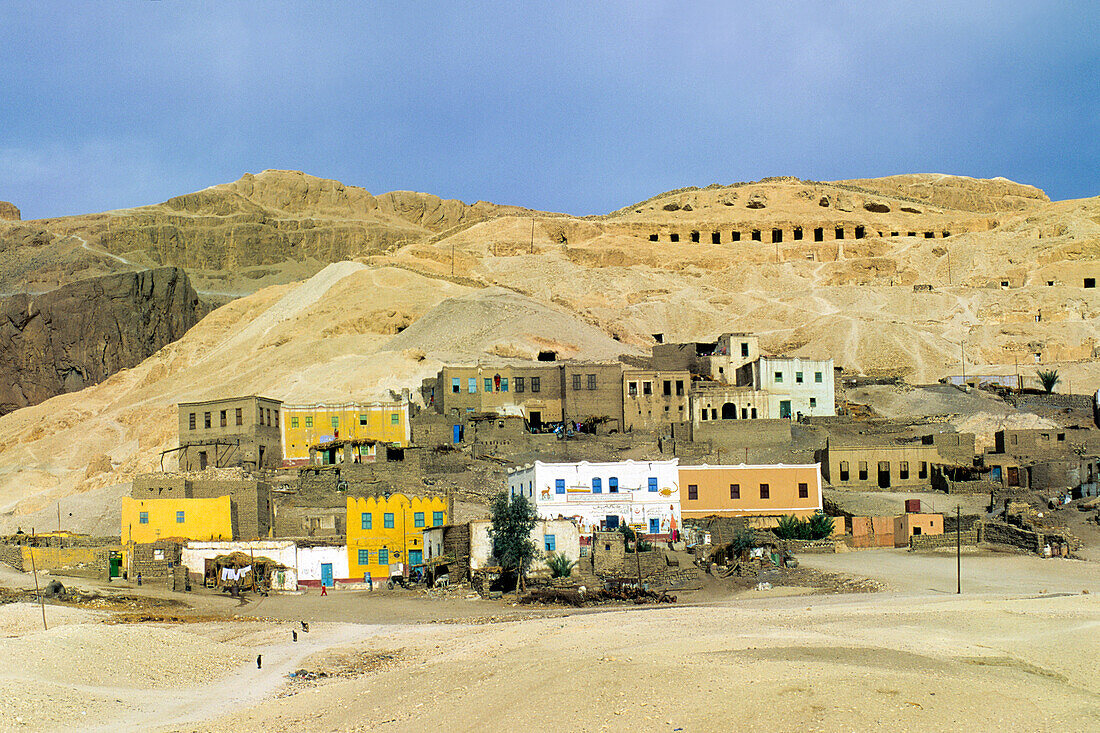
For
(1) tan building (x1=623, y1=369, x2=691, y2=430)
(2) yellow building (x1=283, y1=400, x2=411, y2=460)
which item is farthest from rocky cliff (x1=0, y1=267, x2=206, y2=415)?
(1) tan building (x1=623, y1=369, x2=691, y2=430)

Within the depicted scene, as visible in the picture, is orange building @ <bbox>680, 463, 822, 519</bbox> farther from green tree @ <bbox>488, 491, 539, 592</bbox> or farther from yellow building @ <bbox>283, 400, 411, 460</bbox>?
yellow building @ <bbox>283, 400, 411, 460</bbox>

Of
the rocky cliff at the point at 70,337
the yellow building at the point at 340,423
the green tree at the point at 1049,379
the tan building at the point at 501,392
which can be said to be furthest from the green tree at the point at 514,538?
the rocky cliff at the point at 70,337

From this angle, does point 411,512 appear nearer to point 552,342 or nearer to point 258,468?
point 258,468

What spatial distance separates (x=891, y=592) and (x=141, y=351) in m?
97.1

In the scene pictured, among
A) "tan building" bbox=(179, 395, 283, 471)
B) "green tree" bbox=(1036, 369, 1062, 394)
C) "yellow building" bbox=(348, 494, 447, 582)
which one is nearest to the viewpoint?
"yellow building" bbox=(348, 494, 447, 582)

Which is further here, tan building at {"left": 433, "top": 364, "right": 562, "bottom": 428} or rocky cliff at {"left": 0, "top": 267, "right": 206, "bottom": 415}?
rocky cliff at {"left": 0, "top": 267, "right": 206, "bottom": 415}

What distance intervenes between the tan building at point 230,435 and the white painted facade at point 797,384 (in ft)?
74.7

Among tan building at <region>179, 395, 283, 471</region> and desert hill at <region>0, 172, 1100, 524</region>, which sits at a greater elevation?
desert hill at <region>0, 172, 1100, 524</region>

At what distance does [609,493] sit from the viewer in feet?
151

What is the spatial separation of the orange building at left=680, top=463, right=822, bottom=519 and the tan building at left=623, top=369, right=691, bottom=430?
11.6 metres

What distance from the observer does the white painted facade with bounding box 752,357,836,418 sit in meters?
64.7

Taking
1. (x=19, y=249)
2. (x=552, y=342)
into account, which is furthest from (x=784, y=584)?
(x=19, y=249)

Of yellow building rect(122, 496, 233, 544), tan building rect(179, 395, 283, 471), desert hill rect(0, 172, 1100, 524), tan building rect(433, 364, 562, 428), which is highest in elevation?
desert hill rect(0, 172, 1100, 524)

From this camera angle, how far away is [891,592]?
35.4 m
